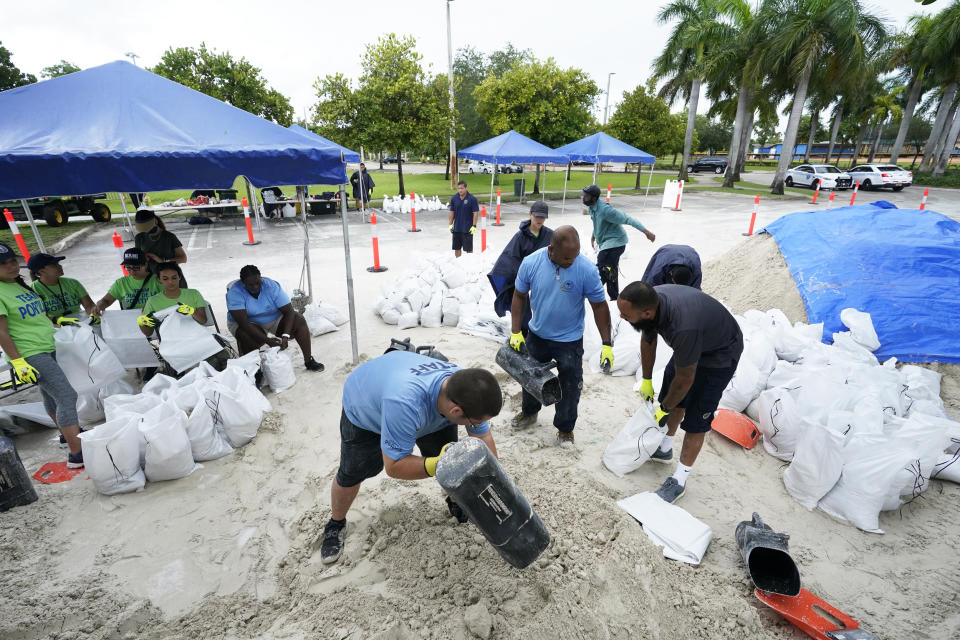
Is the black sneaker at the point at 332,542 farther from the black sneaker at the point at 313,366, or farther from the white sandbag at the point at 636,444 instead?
the black sneaker at the point at 313,366

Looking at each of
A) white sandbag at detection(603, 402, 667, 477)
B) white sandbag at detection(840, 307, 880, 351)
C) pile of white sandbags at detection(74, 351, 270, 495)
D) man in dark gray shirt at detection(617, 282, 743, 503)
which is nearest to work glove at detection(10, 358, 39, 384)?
pile of white sandbags at detection(74, 351, 270, 495)

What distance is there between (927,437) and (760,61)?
23.3 meters

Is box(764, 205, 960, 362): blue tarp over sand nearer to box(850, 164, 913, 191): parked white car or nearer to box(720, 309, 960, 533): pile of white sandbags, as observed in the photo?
box(720, 309, 960, 533): pile of white sandbags

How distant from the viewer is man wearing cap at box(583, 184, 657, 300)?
5812 millimetres

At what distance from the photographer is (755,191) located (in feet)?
78.0

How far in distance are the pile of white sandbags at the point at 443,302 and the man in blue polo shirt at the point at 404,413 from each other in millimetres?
3226

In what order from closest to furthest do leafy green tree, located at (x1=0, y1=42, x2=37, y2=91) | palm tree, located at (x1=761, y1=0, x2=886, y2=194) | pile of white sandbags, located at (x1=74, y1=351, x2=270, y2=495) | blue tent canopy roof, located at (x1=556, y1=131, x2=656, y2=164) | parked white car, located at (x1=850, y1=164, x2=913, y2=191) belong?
pile of white sandbags, located at (x1=74, y1=351, x2=270, y2=495), blue tent canopy roof, located at (x1=556, y1=131, x2=656, y2=164), palm tree, located at (x1=761, y1=0, x2=886, y2=194), leafy green tree, located at (x1=0, y1=42, x2=37, y2=91), parked white car, located at (x1=850, y1=164, x2=913, y2=191)

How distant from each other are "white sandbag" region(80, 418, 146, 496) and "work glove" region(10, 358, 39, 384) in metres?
0.57

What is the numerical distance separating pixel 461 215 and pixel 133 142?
19.1ft

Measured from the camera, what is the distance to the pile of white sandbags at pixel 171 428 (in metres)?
2.90

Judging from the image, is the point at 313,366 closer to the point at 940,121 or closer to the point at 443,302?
the point at 443,302

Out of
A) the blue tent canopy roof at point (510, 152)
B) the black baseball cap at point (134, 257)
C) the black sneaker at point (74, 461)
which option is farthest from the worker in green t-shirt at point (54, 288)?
the blue tent canopy roof at point (510, 152)

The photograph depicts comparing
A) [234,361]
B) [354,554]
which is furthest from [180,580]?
[234,361]

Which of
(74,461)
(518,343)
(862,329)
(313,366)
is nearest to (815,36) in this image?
(862,329)
